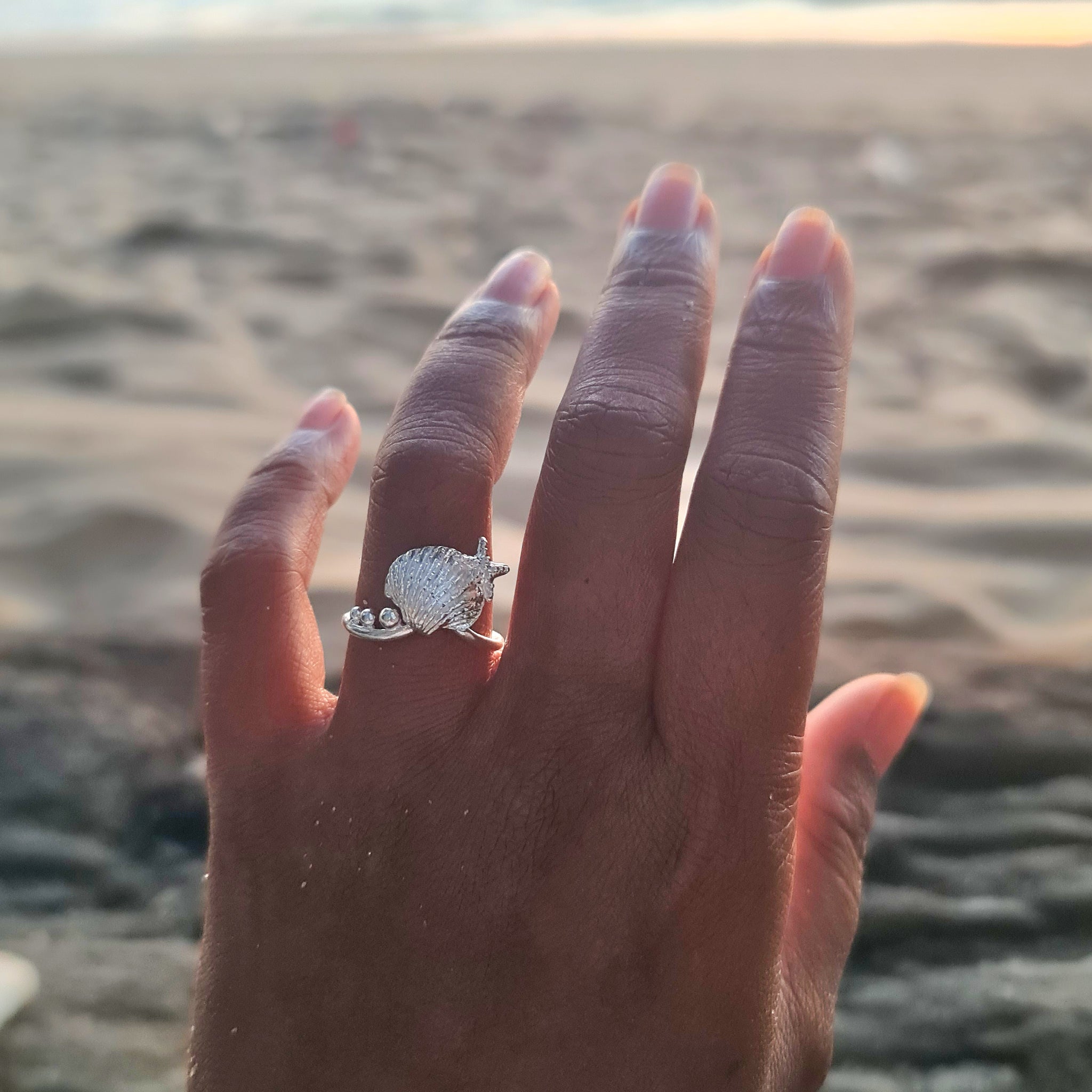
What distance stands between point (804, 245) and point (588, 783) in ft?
2.56

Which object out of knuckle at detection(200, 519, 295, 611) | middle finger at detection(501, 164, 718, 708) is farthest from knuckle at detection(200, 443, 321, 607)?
middle finger at detection(501, 164, 718, 708)

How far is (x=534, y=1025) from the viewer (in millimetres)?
1161

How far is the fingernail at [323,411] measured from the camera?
1.71m

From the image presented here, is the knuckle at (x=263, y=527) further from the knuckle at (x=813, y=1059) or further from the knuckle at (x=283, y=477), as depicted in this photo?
the knuckle at (x=813, y=1059)

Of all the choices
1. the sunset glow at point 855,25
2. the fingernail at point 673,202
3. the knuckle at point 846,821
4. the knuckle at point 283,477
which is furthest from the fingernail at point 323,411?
the sunset glow at point 855,25

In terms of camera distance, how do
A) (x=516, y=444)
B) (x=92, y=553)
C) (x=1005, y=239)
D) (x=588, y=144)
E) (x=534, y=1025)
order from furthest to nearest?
(x=588, y=144) < (x=1005, y=239) < (x=516, y=444) < (x=92, y=553) < (x=534, y=1025)

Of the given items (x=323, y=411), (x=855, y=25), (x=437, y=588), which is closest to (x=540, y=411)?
(x=323, y=411)

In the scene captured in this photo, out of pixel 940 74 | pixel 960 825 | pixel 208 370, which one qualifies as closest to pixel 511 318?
pixel 960 825

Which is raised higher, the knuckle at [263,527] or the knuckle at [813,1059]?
the knuckle at [263,527]

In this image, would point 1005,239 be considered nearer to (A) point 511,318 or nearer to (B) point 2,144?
(A) point 511,318

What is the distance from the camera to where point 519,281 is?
5.05 ft

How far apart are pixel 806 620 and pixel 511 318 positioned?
2.08ft

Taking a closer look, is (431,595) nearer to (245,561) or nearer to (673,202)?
(245,561)

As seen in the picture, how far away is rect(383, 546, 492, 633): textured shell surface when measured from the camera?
1.25 metres
